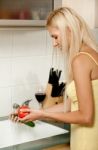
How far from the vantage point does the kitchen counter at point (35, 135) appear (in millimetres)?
1568

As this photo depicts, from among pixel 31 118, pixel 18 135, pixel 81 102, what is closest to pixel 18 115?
pixel 31 118

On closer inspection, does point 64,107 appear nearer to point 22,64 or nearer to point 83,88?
point 83,88

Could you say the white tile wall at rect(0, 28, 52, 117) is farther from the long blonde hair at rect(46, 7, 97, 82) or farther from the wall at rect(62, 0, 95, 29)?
the long blonde hair at rect(46, 7, 97, 82)

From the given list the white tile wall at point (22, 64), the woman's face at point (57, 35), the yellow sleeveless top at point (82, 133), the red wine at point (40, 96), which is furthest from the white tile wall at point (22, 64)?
the yellow sleeveless top at point (82, 133)

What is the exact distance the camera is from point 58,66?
230 cm

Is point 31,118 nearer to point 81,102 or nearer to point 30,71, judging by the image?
point 81,102

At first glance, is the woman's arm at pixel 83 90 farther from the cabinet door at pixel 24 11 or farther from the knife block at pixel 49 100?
the knife block at pixel 49 100

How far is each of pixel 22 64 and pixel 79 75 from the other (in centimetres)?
76

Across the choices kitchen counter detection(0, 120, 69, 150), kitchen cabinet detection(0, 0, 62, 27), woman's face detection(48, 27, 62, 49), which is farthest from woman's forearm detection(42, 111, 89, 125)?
kitchen cabinet detection(0, 0, 62, 27)

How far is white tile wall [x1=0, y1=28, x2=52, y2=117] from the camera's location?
2.05 m

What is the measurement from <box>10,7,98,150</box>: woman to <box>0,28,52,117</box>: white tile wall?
20.3 inches

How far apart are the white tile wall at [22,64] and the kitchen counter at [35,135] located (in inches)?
8.0

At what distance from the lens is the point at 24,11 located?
1.72 m

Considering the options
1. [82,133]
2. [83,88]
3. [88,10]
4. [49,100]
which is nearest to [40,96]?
[49,100]
